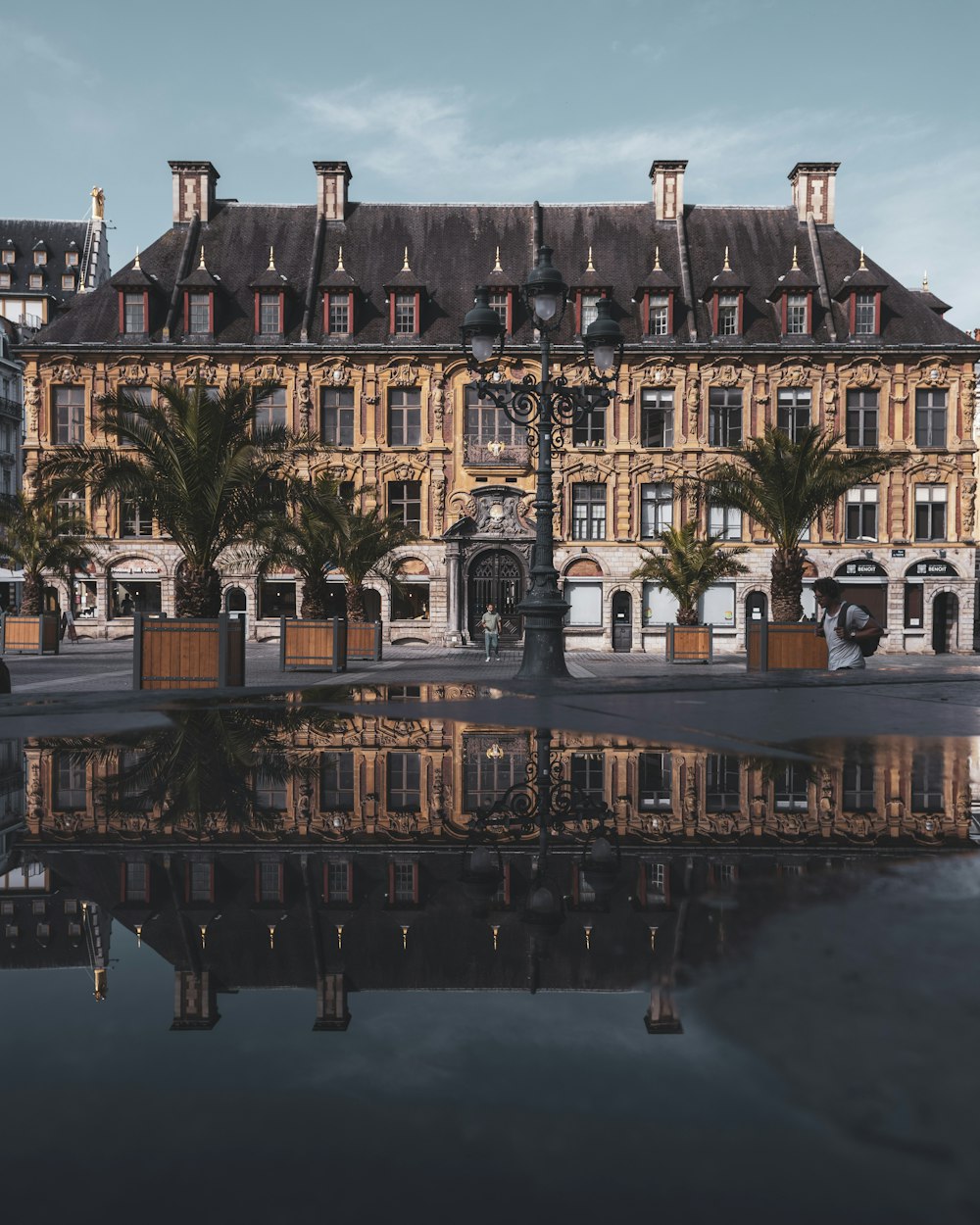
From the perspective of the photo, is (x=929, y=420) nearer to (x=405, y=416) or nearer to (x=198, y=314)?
(x=405, y=416)


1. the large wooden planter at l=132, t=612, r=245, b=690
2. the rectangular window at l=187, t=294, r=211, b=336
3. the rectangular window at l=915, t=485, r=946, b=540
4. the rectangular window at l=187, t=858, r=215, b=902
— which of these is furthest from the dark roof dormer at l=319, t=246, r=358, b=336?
the rectangular window at l=187, t=858, r=215, b=902

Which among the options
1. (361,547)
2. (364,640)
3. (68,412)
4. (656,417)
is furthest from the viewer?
(68,412)

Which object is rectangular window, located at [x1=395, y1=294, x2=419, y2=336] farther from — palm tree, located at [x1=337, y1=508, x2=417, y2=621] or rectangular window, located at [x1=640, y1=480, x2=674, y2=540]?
palm tree, located at [x1=337, y1=508, x2=417, y2=621]

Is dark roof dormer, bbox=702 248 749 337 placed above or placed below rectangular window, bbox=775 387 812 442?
above

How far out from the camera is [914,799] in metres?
5.10

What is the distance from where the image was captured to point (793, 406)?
38969mm

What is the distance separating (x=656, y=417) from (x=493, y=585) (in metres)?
9.65

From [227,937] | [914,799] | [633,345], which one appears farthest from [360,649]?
[227,937]

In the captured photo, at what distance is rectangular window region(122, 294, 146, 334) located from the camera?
129 ft

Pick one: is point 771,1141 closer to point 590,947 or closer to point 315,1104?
point 315,1104

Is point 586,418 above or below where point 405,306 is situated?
below

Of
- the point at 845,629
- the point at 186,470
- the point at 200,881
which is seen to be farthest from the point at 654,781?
the point at 186,470

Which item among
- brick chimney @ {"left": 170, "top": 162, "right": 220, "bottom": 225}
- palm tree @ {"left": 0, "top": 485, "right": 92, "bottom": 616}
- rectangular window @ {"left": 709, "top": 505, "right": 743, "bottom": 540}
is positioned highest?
brick chimney @ {"left": 170, "top": 162, "right": 220, "bottom": 225}

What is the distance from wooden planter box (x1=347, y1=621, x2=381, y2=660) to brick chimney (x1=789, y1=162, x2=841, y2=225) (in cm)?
2899
